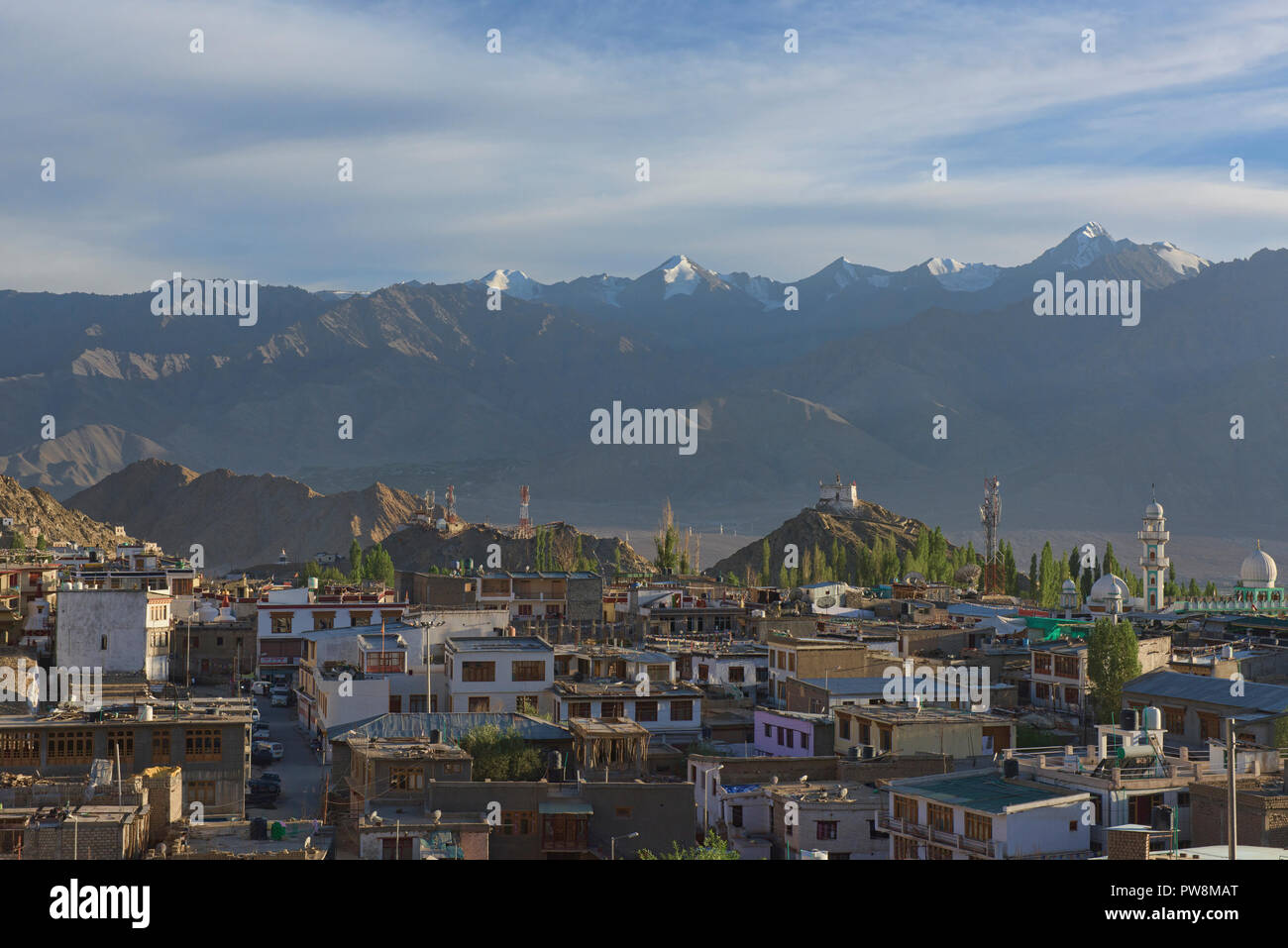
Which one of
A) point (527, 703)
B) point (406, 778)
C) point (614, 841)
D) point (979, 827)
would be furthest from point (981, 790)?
point (527, 703)

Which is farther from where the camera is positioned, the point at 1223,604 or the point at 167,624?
the point at 1223,604

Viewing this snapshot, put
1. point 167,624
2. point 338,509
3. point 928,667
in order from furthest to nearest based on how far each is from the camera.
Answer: point 338,509 < point 167,624 < point 928,667

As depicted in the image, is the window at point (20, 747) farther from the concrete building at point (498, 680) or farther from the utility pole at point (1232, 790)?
the utility pole at point (1232, 790)

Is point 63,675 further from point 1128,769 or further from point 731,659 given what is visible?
point 1128,769


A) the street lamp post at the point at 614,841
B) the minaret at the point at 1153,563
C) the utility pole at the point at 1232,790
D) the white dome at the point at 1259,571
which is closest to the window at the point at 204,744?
the street lamp post at the point at 614,841

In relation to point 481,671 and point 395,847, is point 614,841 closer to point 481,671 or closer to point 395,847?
point 395,847
